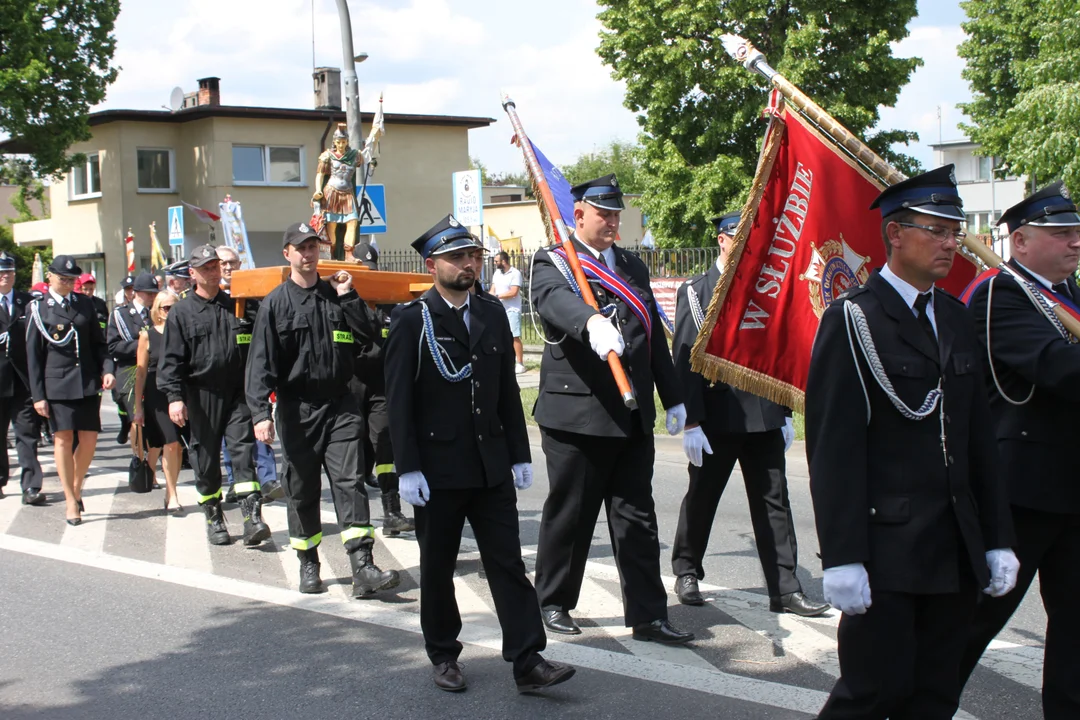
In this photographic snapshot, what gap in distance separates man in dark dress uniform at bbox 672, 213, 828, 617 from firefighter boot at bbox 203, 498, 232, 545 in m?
3.44

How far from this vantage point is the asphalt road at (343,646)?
505 cm

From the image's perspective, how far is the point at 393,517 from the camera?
27.7ft

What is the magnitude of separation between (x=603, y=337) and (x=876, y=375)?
1.83 m

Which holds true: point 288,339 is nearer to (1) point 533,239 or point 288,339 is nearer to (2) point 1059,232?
(2) point 1059,232

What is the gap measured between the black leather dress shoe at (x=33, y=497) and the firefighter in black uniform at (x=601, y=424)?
18.8 feet

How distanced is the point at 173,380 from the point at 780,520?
447cm

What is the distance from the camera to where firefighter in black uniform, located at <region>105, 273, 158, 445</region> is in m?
11.0

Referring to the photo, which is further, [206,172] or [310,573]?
[206,172]

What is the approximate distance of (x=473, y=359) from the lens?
546 centimetres

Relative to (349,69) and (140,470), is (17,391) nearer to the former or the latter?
(140,470)

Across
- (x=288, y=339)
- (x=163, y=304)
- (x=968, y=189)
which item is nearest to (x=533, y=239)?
(x=968, y=189)

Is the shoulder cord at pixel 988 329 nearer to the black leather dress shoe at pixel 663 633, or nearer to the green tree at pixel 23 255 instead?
the black leather dress shoe at pixel 663 633

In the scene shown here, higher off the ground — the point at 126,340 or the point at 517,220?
the point at 517,220

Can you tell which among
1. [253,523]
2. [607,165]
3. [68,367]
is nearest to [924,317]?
[253,523]
